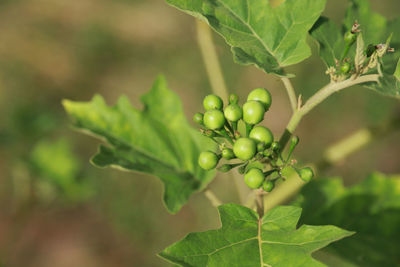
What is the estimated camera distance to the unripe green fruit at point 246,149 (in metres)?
1.98

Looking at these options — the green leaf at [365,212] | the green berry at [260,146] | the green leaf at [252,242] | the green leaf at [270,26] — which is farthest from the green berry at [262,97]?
the green leaf at [365,212]

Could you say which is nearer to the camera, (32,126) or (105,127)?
(105,127)

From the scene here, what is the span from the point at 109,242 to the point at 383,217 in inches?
205

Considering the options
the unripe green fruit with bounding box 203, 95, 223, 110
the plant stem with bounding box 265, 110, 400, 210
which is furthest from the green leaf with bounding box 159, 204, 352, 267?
the plant stem with bounding box 265, 110, 400, 210

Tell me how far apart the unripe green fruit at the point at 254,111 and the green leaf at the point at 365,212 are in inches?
42.2

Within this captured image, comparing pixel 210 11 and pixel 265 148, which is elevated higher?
pixel 210 11

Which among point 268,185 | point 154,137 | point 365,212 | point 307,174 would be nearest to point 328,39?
point 307,174

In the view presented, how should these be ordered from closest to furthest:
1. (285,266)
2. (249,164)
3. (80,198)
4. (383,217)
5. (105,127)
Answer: (285,266) < (249,164) < (105,127) < (383,217) < (80,198)

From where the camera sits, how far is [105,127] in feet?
9.14

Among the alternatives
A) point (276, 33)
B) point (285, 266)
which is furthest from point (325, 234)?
point (276, 33)

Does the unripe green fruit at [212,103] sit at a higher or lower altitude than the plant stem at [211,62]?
higher

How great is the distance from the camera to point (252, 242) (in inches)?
80.4

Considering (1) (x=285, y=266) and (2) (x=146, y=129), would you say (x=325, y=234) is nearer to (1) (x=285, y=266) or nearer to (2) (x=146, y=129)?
(1) (x=285, y=266)

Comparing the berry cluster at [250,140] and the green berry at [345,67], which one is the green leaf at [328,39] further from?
the berry cluster at [250,140]
